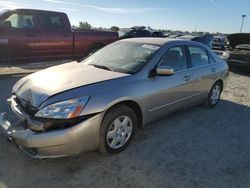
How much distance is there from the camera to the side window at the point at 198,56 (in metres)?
4.72

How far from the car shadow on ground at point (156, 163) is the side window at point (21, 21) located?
16.2 ft

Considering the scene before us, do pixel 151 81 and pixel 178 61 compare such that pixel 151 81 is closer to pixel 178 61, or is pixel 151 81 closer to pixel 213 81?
pixel 178 61

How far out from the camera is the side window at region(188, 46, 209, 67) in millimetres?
4723

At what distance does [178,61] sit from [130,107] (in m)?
1.44

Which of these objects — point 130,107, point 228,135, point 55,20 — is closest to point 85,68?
point 130,107

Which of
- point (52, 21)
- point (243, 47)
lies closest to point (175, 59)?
point (52, 21)

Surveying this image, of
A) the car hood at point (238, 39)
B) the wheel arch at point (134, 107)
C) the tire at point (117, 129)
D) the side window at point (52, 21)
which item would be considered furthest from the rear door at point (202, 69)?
the car hood at point (238, 39)

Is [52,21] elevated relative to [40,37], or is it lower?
elevated

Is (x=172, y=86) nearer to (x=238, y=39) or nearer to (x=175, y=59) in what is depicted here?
(x=175, y=59)

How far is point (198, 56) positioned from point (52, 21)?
537cm

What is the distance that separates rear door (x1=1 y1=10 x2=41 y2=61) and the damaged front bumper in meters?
5.07

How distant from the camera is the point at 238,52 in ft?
33.3

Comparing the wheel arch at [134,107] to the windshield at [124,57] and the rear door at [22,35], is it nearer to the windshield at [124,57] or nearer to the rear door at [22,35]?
the windshield at [124,57]

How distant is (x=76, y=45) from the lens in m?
8.75
